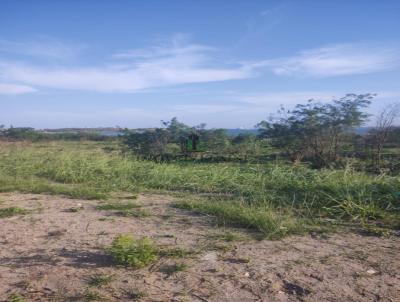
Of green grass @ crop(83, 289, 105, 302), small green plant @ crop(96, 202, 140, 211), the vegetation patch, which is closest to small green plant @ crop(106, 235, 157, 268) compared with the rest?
green grass @ crop(83, 289, 105, 302)

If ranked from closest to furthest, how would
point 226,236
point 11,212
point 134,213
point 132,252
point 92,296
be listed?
point 92,296
point 132,252
point 226,236
point 134,213
point 11,212

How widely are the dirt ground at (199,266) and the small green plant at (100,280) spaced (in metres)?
0.02

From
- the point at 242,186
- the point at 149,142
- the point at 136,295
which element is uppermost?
the point at 149,142

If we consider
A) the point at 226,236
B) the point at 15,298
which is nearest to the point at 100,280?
the point at 15,298

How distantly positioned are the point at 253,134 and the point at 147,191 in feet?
40.0

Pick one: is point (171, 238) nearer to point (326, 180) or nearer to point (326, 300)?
point (326, 300)

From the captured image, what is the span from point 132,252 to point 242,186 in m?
3.54

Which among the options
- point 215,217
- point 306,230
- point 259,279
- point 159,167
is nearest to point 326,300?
point 259,279

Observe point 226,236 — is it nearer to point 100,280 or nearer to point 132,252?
point 132,252

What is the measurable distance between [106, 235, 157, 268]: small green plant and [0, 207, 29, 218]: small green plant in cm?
223

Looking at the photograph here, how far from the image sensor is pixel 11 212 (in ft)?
17.3

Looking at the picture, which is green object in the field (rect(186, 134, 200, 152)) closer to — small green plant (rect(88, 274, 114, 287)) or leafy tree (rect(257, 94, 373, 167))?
leafy tree (rect(257, 94, 373, 167))

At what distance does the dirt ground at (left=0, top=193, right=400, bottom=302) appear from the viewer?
2.91 m

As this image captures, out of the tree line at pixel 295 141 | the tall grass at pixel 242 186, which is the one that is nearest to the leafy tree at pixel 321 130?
the tree line at pixel 295 141
